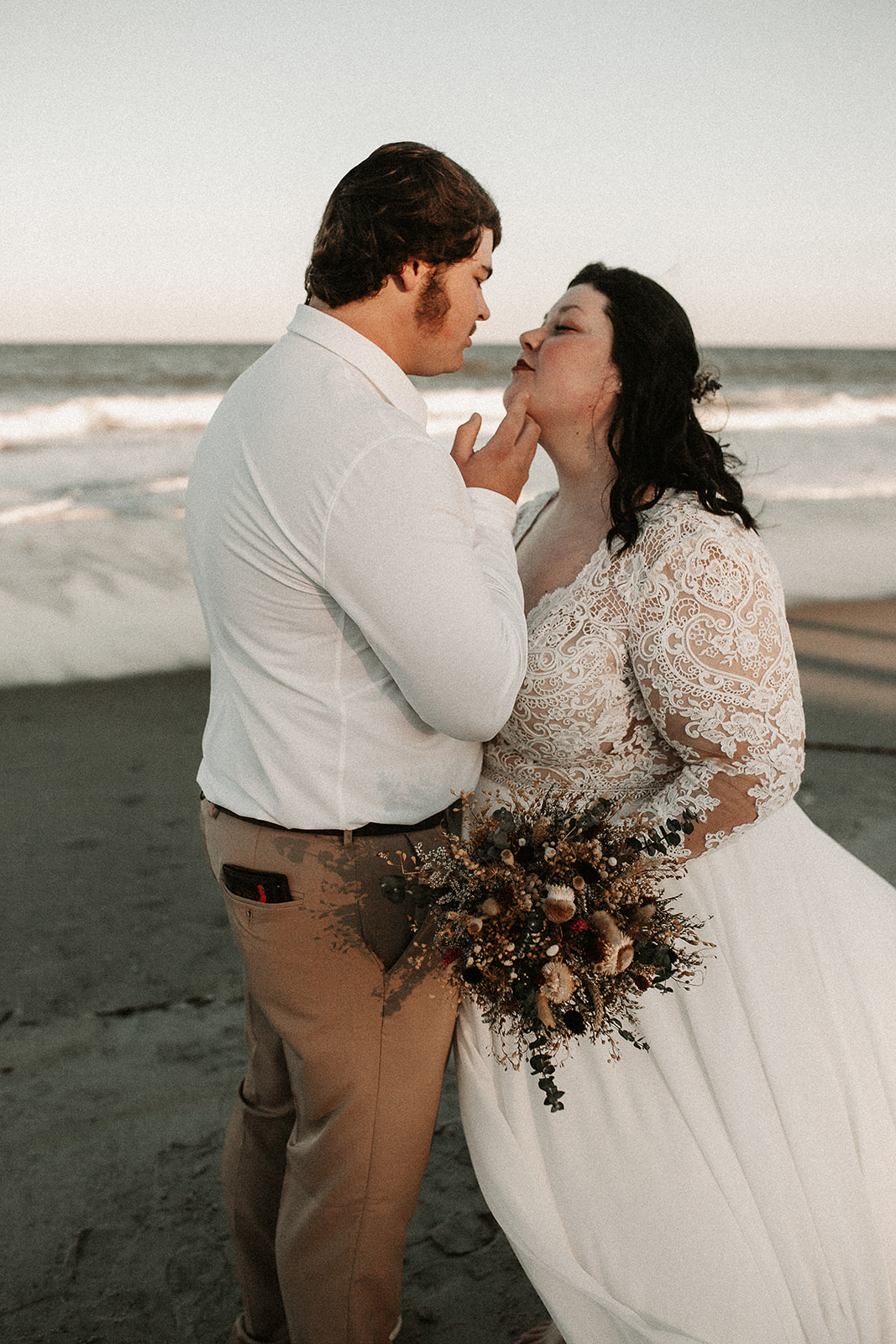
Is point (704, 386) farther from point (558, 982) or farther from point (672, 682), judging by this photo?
point (558, 982)

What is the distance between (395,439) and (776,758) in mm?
1196

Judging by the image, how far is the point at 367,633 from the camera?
177 centimetres

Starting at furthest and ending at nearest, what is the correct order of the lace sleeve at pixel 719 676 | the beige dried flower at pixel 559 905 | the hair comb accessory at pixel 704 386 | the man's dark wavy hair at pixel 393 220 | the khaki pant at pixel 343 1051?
the hair comb accessory at pixel 704 386, the lace sleeve at pixel 719 676, the khaki pant at pixel 343 1051, the man's dark wavy hair at pixel 393 220, the beige dried flower at pixel 559 905

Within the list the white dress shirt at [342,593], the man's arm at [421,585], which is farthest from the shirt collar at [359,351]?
the man's arm at [421,585]

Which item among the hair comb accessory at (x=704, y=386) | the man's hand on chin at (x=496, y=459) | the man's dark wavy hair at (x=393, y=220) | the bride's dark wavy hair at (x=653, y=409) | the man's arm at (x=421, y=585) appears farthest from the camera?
the hair comb accessory at (x=704, y=386)

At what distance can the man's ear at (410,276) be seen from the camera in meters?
2.01

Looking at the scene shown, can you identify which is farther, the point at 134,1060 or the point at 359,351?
the point at 134,1060

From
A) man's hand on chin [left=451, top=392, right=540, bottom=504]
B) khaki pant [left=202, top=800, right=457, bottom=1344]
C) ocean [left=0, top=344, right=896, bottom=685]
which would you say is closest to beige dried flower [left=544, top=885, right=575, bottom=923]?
khaki pant [left=202, top=800, right=457, bottom=1344]

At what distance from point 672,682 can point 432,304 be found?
977 mm

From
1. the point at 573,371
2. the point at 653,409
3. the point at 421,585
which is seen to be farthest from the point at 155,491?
the point at 421,585

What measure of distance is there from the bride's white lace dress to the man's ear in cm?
83

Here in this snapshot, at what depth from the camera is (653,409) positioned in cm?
268

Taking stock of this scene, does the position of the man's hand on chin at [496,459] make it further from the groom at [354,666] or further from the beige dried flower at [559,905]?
the beige dried flower at [559,905]

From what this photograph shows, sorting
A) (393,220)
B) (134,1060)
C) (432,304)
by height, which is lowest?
(134,1060)
